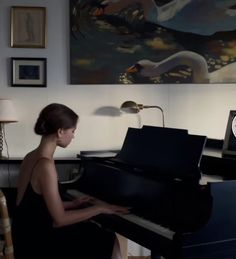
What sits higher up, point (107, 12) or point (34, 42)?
point (107, 12)

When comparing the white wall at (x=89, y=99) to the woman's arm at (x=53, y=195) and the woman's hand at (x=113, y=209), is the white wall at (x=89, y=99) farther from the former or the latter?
the woman's arm at (x=53, y=195)

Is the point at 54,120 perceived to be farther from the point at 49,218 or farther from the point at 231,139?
the point at 231,139

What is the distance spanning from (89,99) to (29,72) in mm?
519

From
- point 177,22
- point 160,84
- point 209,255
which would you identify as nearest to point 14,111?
point 160,84

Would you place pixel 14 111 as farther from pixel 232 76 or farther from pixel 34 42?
pixel 232 76

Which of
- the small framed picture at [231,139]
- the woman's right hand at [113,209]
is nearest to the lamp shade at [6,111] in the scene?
the woman's right hand at [113,209]

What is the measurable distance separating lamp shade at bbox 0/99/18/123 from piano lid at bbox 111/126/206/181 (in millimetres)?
1126

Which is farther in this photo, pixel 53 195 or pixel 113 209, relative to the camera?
pixel 113 209

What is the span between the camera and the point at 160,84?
4105 millimetres

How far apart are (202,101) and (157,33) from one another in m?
0.68

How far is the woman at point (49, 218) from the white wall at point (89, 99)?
152 cm

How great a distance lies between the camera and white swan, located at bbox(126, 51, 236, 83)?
4.05 meters

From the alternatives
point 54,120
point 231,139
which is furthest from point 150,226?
point 231,139

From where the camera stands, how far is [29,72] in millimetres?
3945
